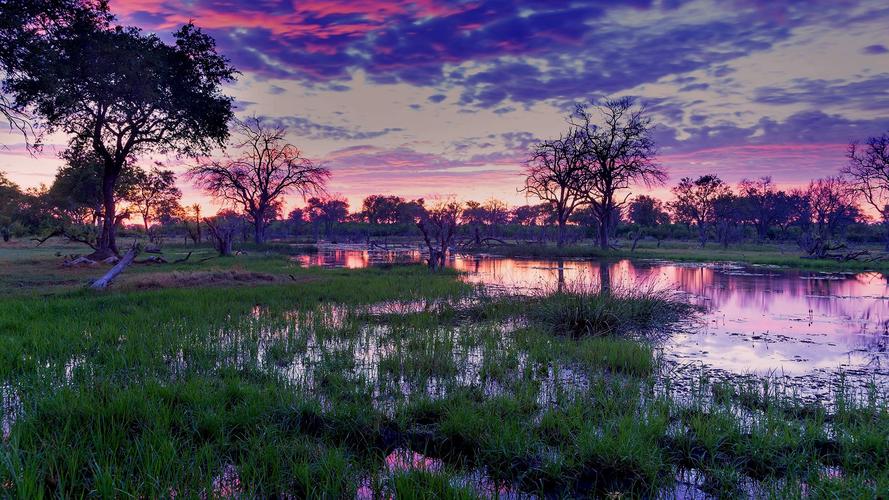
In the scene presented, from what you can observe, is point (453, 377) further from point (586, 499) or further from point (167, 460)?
point (167, 460)

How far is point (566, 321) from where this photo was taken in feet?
34.5

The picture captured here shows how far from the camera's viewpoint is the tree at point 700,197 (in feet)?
275

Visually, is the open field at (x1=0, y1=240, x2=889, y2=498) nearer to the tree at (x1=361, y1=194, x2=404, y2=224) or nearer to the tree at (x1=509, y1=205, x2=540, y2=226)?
the tree at (x1=509, y1=205, x2=540, y2=226)

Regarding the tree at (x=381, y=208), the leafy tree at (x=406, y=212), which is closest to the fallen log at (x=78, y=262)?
the leafy tree at (x=406, y=212)

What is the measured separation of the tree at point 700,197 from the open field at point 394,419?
8674 cm

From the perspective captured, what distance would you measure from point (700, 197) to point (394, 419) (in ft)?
315

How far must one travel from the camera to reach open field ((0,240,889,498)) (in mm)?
3777

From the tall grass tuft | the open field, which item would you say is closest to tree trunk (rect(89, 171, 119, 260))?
the open field

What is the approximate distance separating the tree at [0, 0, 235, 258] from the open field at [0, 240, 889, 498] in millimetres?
10121

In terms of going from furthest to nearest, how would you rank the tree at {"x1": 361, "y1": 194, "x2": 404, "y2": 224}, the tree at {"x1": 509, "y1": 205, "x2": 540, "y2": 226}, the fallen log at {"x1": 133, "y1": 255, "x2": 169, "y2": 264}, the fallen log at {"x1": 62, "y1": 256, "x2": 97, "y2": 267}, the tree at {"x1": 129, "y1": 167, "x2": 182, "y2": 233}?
the tree at {"x1": 361, "y1": 194, "x2": 404, "y2": 224}, the tree at {"x1": 509, "y1": 205, "x2": 540, "y2": 226}, the tree at {"x1": 129, "y1": 167, "x2": 182, "y2": 233}, the fallen log at {"x1": 133, "y1": 255, "x2": 169, "y2": 264}, the fallen log at {"x1": 62, "y1": 256, "x2": 97, "y2": 267}

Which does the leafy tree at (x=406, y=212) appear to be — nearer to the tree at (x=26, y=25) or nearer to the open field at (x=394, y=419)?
the tree at (x=26, y=25)

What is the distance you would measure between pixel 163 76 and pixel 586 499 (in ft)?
89.6

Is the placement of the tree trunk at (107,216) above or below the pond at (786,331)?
above

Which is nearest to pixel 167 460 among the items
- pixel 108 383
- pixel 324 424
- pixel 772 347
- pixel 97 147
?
pixel 324 424
